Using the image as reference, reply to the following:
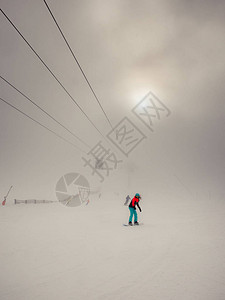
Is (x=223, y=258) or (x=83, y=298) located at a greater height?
(x=223, y=258)

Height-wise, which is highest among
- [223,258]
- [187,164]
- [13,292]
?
[187,164]

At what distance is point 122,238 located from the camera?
801 cm

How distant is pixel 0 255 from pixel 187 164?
437 feet

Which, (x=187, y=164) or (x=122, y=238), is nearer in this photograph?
(x=122, y=238)

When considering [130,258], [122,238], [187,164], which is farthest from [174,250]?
[187,164]

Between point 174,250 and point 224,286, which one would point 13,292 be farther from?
point 174,250

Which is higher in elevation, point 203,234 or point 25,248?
point 203,234

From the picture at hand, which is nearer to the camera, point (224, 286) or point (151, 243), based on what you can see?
point (224, 286)

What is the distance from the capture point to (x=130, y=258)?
5605mm

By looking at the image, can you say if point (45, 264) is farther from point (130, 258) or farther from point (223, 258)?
point (223, 258)

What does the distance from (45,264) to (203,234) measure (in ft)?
22.5

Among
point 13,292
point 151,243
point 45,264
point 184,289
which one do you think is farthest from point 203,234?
point 13,292

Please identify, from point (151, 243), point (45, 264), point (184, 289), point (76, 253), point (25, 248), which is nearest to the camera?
point (184, 289)

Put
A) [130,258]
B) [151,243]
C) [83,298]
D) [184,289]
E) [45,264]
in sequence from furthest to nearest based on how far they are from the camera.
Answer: [151,243]
[130,258]
[45,264]
[184,289]
[83,298]
